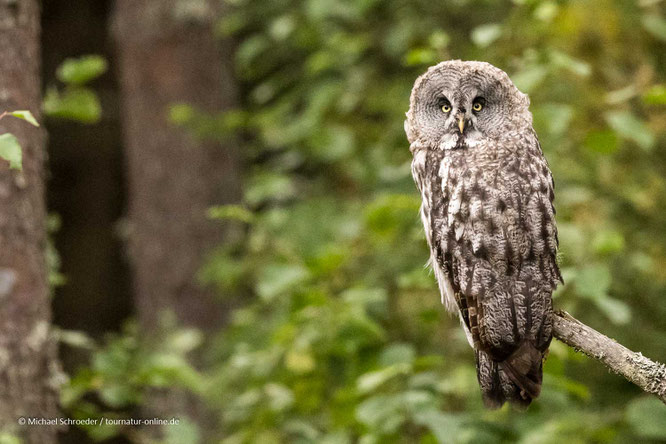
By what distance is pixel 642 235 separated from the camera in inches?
152

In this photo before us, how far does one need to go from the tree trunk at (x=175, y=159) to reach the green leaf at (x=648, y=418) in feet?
9.86

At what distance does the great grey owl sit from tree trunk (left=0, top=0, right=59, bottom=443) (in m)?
1.23

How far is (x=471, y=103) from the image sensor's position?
2500 mm

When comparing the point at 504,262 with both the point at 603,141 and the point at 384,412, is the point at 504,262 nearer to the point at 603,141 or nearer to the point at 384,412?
the point at 384,412

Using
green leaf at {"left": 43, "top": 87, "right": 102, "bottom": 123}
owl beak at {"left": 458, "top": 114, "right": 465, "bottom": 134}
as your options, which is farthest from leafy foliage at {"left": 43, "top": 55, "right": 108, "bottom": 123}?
owl beak at {"left": 458, "top": 114, "right": 465, "bottom": 134}

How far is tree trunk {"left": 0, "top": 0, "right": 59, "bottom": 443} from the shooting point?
2516 mm

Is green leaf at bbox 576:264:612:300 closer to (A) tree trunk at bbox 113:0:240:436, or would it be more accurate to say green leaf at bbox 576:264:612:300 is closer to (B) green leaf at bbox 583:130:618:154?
(B) green leaf at bbox 583:130:618:154

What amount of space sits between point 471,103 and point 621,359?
2.95ft

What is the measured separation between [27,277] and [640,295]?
2.66 m

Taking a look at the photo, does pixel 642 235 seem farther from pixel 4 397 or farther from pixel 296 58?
pixel 4 397

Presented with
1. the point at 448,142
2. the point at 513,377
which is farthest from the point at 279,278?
the point at 513,377

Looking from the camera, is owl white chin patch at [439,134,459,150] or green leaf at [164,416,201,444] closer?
owl white chin patch at [439,134,459,150]

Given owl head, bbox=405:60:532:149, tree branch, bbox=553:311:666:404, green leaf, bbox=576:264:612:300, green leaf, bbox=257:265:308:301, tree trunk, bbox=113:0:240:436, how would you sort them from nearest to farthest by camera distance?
tree branch, bbox=553:311:666:404 → owl head, bbox=405:60:532:149 → green leaf, bbox=576:264:612:300 → green leaf, bbox=257:265:308:301 → tree trunk, bbox=113:0:240:436

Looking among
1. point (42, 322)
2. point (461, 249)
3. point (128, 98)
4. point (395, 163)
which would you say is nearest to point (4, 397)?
point (42, 322)
